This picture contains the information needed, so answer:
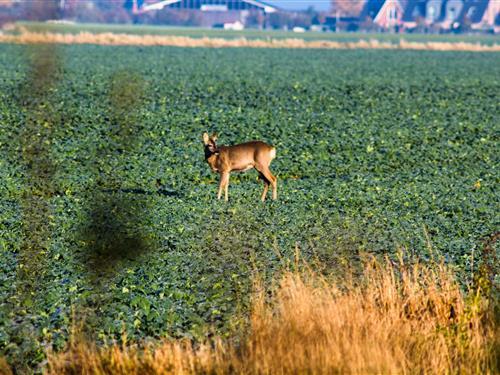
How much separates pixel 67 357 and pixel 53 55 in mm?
4066

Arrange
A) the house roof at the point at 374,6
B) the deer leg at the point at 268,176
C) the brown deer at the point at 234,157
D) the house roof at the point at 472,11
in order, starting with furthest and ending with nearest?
the house roof at the point at 472,11, the deer leg at the point at 268,176, the brown deer at the point at 234,157, the house roof at the point at 374,6

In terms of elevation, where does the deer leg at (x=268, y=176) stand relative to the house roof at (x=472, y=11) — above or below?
above

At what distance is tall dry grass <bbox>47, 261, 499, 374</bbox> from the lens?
19.2 feet

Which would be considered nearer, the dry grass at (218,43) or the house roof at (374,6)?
the house roof at (374,6)

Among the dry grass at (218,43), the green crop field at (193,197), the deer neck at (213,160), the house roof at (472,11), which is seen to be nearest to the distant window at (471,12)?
the house roof at (472,11)

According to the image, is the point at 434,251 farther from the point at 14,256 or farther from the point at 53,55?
the point at 53,55

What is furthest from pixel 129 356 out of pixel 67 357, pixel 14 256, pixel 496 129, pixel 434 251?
pixel 496 129

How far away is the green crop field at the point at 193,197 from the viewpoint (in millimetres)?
7703

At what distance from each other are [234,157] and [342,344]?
26.1 feet

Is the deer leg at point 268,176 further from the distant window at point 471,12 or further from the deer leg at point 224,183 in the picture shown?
the distant window at point 471,12

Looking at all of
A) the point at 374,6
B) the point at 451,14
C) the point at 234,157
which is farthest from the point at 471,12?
the point at 234,157

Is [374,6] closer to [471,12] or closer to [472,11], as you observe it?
[471,12]

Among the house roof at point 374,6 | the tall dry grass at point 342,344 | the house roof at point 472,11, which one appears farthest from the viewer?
the house roof at point 472,11

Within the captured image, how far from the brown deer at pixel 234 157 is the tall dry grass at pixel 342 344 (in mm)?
6459
